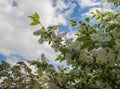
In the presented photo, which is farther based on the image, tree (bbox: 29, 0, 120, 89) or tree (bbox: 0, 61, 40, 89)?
tree (bbox: 0, 61, 40, 89)

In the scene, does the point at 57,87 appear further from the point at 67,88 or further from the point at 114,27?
the point at 114,27

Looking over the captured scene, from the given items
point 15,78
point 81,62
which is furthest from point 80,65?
point 15,78

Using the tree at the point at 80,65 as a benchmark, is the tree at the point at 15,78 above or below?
above

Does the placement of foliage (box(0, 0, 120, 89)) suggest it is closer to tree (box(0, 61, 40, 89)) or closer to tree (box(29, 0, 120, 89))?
tree (box(29, 0, 120, 89))

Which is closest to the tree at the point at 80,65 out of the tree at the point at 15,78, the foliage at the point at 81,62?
the foliage at the point at 81,62

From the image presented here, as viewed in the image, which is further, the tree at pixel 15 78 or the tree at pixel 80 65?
the tree at pixel 15 78

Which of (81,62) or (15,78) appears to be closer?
(81,62)

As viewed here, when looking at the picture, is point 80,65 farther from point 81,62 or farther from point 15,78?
point 15,78

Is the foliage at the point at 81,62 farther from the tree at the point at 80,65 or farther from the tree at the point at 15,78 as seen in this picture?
the tree at the point at 15,78

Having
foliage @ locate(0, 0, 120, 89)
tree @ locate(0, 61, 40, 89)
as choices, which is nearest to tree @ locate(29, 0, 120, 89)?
foliage @ locate(0, 0, 120, 89)

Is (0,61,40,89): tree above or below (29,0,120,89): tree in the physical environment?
above

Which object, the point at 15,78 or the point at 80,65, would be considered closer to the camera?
the point at 80,65

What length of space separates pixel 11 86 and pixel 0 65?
75.1 inches

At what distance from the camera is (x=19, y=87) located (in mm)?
13023
